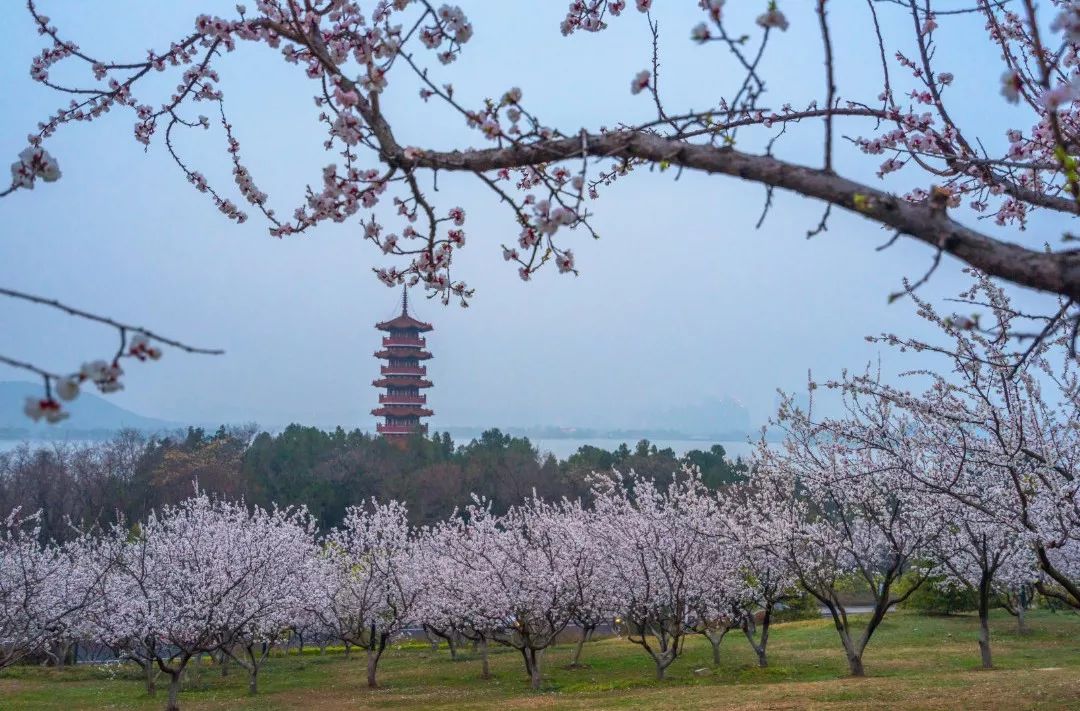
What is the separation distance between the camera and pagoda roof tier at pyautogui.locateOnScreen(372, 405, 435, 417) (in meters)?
57.2

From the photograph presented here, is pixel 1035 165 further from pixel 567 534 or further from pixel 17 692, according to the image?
pixel 17 692

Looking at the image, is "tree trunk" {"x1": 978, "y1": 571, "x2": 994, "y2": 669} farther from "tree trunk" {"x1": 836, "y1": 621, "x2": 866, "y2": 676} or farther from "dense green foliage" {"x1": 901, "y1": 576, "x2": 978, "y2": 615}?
"dense green foliage" {"x1": 901, "y1": 576, "x2": 978, "y2": 615}

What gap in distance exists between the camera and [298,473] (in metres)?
37.4

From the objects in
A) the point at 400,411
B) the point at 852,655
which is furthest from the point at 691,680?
the point at 400,411

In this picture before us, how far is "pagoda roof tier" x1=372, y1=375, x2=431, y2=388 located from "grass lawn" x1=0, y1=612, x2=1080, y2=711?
34.2 m

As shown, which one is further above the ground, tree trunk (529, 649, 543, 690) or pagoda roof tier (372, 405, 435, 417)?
pagoda roof tier (372, 405, 435, 417)

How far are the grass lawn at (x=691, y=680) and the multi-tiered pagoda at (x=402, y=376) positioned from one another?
3407 centimetres

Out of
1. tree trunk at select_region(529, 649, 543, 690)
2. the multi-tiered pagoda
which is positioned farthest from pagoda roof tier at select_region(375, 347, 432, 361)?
A: tree trunk at select_region(529, 649, 543, 690)

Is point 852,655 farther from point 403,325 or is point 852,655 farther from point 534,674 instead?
point 403,325

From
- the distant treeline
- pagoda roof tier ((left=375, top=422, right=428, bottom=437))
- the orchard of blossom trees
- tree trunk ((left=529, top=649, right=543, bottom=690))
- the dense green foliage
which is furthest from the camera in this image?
pagoda roof tier ((left=375, top=422, right=428, bottom=437))

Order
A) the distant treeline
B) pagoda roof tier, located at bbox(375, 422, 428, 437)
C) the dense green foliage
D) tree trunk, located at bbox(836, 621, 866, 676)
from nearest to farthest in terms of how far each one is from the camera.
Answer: tree trunk, located at bbox(836, 621, 866, 676)
the dense green foliage
the distant treeline
pagoda roof tier, located at bbox(375, 422, 428, 437)

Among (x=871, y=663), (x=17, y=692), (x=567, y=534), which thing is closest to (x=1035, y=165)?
(x=871, y=663)

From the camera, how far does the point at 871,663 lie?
15.2 metres

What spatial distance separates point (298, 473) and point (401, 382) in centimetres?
2021
